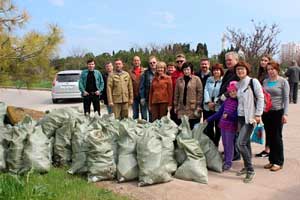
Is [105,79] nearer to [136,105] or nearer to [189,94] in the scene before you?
[136,105]

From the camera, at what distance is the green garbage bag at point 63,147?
5732 millimetres

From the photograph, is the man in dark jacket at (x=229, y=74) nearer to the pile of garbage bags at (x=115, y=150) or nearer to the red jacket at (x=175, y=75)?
the pile of garbage bags at (x=115, y=150)

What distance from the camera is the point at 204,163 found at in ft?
17.4

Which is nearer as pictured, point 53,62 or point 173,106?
point 173,106

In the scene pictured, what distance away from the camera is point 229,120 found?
557cm

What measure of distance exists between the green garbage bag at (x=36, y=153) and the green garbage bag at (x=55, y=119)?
427 millimetres

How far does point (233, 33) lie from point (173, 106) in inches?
569

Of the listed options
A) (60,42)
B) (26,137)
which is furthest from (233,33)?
(26,137)

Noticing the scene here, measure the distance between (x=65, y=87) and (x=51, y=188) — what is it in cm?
1338

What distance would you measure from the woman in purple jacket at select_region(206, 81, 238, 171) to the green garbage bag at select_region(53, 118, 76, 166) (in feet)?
6.88

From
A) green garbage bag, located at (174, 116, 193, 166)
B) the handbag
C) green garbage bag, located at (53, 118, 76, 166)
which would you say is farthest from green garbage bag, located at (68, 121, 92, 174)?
the handbag

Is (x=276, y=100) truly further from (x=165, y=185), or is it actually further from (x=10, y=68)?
(x=10, y=68)

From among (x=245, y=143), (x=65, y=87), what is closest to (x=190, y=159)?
(x=245, y=143)

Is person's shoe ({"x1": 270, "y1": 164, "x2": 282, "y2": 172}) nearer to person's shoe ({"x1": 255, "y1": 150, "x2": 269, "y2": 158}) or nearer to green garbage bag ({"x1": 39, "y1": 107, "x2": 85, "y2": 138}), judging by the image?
person's shoe ({"x1": 255, "y1": 150, "x2": 269, "y2": 158})
